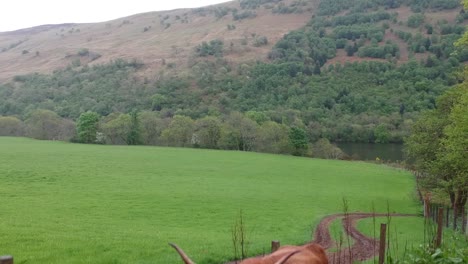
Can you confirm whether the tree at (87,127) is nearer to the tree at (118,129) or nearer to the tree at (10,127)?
the tree at (118,129)

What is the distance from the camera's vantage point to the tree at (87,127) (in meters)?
95.9

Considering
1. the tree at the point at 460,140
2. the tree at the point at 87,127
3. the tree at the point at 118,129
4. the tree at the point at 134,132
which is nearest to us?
the tree at the point at 460,140

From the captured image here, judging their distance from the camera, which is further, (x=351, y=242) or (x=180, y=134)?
(x=180, y=134)

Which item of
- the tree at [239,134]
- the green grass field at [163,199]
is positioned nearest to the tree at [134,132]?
the green grass field at [163,199]

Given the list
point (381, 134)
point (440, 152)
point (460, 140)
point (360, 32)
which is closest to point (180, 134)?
point (381, 134)

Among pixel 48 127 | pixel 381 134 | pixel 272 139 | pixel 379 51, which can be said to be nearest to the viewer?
pixel 272 139

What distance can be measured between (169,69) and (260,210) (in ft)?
516

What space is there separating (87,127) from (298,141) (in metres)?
44.2

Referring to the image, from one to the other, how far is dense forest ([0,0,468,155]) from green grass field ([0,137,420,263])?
54.6 ft

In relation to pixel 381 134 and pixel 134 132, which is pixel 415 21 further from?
pixel 134 132

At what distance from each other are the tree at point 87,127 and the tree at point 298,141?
137 ft

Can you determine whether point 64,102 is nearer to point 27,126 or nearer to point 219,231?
point 27,126

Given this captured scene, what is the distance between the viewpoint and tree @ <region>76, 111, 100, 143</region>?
95.9 meters

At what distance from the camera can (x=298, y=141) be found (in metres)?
86.4
